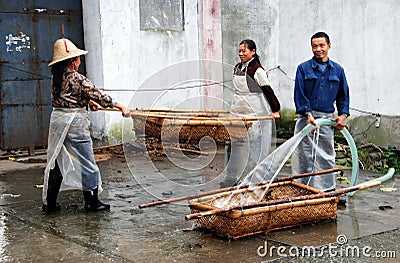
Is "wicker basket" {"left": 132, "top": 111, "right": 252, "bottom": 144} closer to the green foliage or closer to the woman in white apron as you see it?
the woman in white apron

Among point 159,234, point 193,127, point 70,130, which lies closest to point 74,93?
point 70,130

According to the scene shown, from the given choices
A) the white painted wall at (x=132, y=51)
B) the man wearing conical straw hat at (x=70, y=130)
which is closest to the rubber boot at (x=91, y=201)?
the man wearing conical straw hat at (x=70, y=130)

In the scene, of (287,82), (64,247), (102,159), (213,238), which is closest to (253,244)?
(213,238)

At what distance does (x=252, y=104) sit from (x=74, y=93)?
220 centimetres

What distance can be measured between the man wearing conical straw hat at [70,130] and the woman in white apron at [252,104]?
1595mm

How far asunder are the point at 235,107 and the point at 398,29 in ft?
11.7

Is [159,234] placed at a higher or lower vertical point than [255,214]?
lower

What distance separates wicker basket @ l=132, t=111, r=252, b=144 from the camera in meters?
6.95

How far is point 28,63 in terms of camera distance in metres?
10.8

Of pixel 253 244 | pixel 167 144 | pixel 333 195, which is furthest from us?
pixel 167 144

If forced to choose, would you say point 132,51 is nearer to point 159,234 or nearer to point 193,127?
point 193,127

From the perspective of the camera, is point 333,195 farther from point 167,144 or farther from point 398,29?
point 398,29

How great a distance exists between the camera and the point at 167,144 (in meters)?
8.20

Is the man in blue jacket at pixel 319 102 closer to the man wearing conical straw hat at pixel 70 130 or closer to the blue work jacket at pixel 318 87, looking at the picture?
the blue work jacket at pixel 318 87
